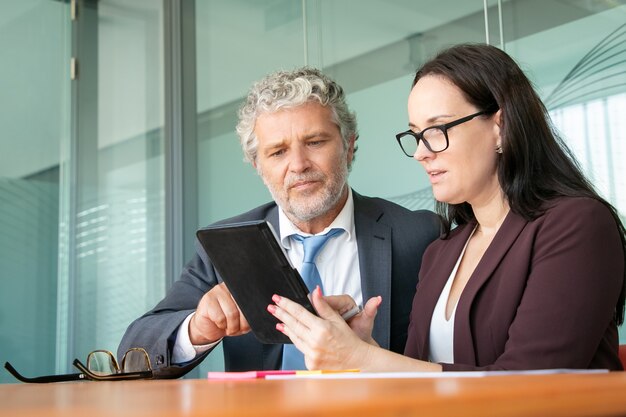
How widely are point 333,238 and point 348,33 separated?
1822 millimetres

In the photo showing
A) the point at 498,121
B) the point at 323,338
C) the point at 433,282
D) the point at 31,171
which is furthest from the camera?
the point at 31,171

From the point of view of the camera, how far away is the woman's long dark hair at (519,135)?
1.83 metres

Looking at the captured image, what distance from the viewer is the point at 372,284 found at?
8.19 feet

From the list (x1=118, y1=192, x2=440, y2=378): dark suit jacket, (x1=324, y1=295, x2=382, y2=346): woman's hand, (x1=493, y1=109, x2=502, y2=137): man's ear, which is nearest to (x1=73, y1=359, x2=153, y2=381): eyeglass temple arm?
(x1=324, y1=295, x2=382, y2=346): woman's hand

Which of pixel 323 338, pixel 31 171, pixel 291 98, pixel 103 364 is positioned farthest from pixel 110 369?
pixel 31 171

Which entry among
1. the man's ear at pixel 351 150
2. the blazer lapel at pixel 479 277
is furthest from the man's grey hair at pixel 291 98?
the blazer lapel at pixel 479 277

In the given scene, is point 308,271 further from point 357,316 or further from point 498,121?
point 498,121

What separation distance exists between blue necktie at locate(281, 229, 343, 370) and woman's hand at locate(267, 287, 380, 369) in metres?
0.78

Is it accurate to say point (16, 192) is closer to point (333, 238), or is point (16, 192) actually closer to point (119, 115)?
point (119, 115)

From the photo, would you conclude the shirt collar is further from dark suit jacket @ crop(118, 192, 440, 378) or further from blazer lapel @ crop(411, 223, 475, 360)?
blazer lapel @ crop(411, 223, 475, 360)

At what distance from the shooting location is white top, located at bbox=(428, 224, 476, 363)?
1.94 metres

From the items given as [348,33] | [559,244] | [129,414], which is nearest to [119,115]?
[348,33]

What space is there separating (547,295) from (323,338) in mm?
446

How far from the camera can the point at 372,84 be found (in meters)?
3.97
